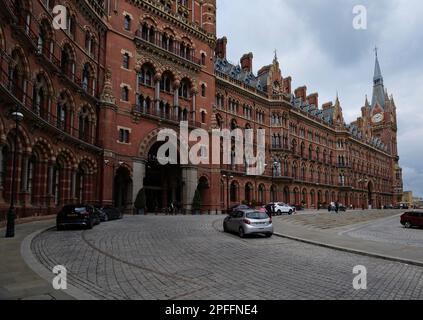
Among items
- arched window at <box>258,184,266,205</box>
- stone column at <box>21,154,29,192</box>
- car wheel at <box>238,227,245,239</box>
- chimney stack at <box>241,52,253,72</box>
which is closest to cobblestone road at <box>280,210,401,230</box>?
car wheel at <box>238,227,245,239</box>

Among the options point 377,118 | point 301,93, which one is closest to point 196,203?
point 301,93

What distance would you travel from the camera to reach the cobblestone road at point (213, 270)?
291 inches

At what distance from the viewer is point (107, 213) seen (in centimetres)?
2531

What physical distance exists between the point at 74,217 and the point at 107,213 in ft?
24.7

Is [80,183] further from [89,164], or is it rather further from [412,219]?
[412,219]

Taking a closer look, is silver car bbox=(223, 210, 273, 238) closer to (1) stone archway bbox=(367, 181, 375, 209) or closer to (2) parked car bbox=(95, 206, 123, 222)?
(2) parked car bbox=(95, 206, 123, 222)

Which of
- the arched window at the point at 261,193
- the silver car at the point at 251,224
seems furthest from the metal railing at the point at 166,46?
the silver car at the point at 251,224

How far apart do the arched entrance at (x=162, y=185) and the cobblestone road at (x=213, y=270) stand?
24.7 metres

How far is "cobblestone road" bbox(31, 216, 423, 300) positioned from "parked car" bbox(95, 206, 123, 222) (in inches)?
359

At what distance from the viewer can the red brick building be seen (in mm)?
21141

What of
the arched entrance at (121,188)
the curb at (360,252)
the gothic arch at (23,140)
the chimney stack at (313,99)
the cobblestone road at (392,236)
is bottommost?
the cobblestone road at (392,236)

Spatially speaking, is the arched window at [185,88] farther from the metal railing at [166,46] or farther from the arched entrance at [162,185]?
the arched entrance at [162,185]

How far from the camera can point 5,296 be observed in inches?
258
